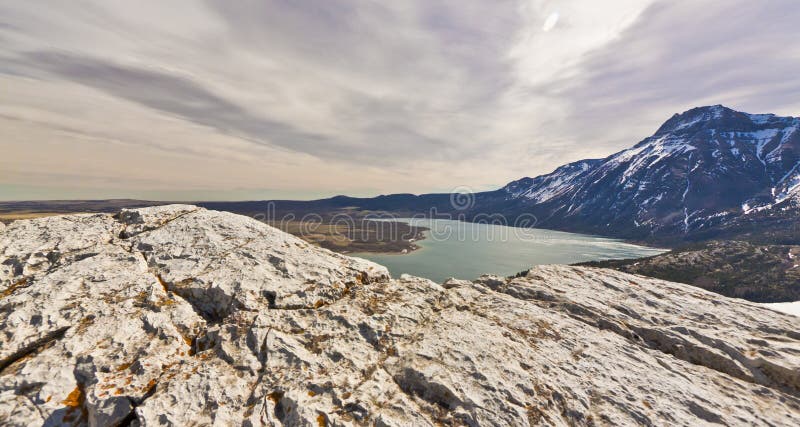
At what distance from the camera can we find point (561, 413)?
10055 mm

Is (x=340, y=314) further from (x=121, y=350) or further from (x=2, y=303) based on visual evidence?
(x=2, y=303)

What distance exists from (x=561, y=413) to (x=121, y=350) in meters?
14.6

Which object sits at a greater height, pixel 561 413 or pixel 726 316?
A: pixel 726 316

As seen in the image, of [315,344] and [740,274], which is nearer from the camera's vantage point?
[315,344]

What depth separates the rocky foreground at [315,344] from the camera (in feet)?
29.2

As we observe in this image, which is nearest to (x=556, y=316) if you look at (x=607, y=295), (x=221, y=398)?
(x=607, y=295)

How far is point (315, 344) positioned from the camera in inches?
437

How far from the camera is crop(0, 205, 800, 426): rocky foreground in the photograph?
8.91m

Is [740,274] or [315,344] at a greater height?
[315,344]

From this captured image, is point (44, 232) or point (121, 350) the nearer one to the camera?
point (121, 350)

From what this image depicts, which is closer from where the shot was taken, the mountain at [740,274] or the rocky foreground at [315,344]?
the rocky foreground at [315,344]

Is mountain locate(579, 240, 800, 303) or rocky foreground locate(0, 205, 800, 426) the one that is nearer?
rocky foreground locate(0, 205, 800, 426)

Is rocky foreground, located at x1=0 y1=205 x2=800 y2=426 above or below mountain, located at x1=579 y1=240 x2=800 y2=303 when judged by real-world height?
above

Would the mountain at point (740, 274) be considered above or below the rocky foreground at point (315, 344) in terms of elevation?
below
